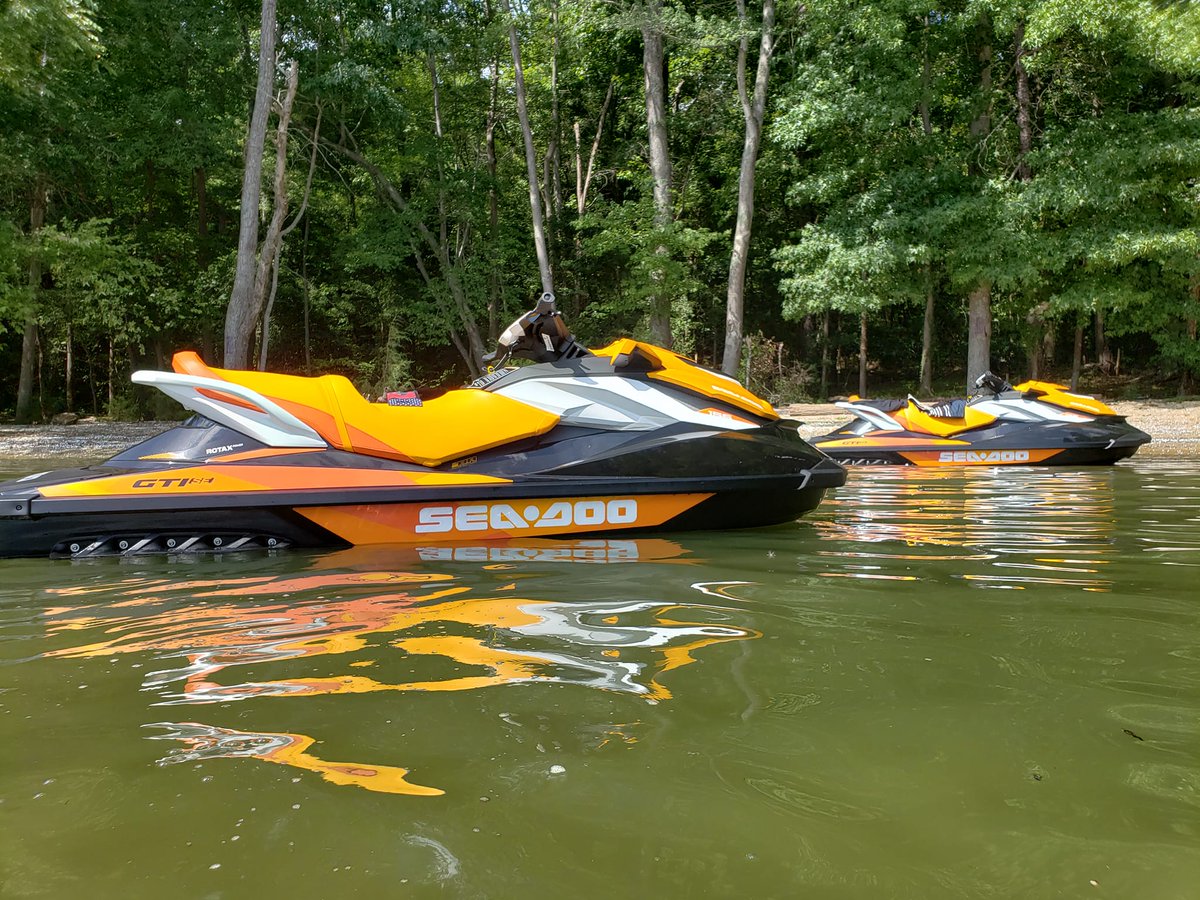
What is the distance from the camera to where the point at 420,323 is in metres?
18.9

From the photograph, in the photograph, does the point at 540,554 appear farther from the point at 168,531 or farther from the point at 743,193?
the point at 743,193

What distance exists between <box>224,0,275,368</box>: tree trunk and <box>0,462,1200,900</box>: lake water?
921cm

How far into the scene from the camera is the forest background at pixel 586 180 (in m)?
12.7

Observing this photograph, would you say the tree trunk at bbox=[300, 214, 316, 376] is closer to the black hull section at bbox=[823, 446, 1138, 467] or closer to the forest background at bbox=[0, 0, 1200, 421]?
the forest background at bbox=[0, 0, 1200, 421]

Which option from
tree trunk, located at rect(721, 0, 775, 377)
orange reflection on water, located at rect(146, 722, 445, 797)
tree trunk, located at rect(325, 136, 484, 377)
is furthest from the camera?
tree trunk, located at rect(325, 136, 484, 377)

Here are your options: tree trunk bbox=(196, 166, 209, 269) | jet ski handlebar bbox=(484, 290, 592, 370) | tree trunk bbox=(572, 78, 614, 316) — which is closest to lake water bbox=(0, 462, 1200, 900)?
jet ski handlebar bbox=(484, 290, 592, 370)

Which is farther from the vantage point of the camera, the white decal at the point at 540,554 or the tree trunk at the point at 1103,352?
the tree trunk at the point at 1103,352

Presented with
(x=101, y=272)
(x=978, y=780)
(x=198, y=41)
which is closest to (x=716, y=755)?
(x=978, y=780)

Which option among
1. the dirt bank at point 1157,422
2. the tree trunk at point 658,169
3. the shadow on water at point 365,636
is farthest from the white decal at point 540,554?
the tree trunk at point 658,169

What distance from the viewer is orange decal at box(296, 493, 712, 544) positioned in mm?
3516

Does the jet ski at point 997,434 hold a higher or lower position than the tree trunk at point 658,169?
lower

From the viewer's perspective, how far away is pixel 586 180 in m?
21.5

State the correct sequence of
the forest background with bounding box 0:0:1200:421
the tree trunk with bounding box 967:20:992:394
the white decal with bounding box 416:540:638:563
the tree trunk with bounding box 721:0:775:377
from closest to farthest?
the white decal with bounding box 416:540:638:563
the forest background with bounding box 0:0:1200:421
the tree trunk with bounding box 967:20:992:394
the tree trunk with bounding box 721:0:775:377

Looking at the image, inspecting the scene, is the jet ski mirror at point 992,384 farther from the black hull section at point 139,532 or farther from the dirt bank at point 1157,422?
the black hull section at point 139,532
